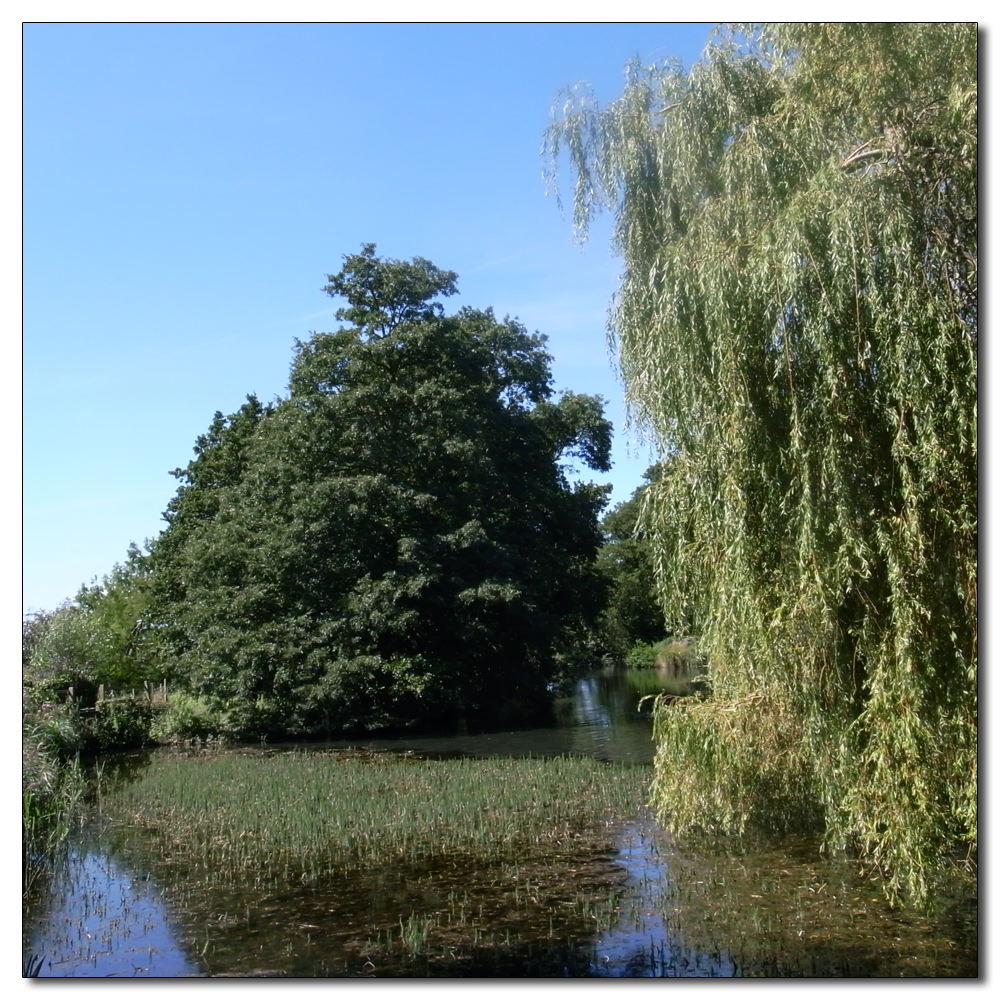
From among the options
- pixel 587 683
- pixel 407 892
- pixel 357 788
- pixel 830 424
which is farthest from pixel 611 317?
pixel 587 683

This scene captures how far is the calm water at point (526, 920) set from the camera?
7184 millimetres

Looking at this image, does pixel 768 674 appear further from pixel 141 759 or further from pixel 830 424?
pixel 141 759

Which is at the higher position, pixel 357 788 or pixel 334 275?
pixel 334 275

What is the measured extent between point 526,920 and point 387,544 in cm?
1765

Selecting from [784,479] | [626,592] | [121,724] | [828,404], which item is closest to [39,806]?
[784,479]

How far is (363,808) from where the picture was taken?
13039 millimetres

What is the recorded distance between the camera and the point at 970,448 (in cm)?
697

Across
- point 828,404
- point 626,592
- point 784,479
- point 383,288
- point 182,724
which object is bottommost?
point 182,724

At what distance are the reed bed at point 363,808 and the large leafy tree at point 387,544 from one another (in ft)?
21.0

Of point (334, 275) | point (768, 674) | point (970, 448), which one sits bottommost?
point (768, 674)

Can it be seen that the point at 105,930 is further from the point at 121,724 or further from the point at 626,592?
the point at 626,592

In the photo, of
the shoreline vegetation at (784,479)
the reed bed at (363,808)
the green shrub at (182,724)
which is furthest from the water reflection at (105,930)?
the green shrub at (182,724)

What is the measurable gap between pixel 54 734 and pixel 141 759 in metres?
8.08

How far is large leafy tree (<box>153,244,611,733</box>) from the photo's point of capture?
24.4 metres
